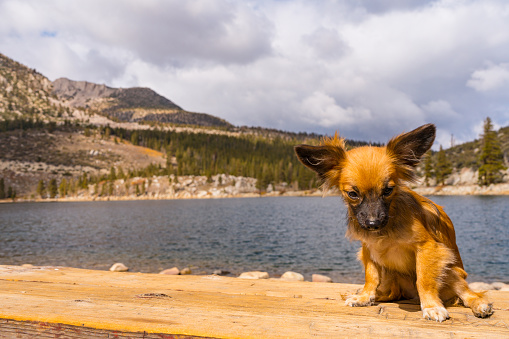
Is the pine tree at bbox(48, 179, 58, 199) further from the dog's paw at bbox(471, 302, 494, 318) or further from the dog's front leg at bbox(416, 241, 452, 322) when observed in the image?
the dog's paw at bbox(471, 302, 494, 318)

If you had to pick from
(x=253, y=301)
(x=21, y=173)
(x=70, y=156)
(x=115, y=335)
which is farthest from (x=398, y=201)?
(x=70, y=156)

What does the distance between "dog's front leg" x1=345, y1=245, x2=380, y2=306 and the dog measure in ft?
0.04

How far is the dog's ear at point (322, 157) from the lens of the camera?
338cm

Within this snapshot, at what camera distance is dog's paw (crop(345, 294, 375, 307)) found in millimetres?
3425

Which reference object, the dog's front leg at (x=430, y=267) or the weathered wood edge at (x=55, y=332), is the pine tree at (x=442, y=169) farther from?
the weathered wood edge at (x=55, y=332)

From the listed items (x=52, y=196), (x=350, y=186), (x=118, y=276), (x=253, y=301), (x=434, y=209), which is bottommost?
(x=52, y=196)

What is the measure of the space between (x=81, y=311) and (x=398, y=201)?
10.4ft

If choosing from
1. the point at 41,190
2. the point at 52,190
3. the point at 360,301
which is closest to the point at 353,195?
the point at 360,301

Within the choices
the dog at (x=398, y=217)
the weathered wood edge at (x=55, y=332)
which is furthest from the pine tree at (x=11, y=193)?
the dog at (x=398, y=217)

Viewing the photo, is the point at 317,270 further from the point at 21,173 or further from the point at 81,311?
the point at 21,173

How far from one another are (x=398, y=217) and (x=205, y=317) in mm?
2047

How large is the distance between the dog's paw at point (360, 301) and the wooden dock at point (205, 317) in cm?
20

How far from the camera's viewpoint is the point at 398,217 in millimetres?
3201

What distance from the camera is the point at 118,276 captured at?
527 cm
